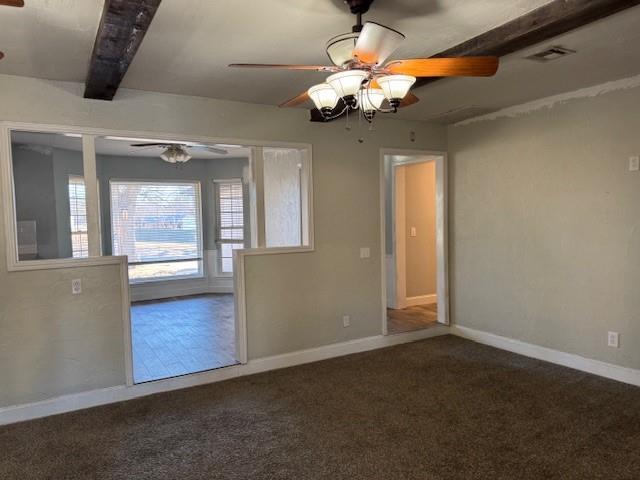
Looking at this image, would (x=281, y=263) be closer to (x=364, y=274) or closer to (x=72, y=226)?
(x=364, y=274)

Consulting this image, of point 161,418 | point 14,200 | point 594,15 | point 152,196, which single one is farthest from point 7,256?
point 152,196

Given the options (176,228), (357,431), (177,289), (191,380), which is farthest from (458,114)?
(177,289)

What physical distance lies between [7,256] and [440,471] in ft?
10.4

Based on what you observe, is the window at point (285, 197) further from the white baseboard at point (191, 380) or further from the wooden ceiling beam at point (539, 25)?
the wooden ceiling beam at point (539, 25)

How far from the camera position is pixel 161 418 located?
3.15 metres

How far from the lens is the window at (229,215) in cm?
796

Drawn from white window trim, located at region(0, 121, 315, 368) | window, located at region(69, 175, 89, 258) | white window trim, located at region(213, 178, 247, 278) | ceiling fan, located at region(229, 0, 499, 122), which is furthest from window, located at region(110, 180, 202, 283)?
ceiling fan, located at region(229, 0, 499, 122)

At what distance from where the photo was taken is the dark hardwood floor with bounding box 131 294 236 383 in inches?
159

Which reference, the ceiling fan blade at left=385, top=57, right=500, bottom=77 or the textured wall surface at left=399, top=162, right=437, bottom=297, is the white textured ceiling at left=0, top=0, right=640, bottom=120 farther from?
the textured wall surface at left=399, top=162, right=437, bottom=297

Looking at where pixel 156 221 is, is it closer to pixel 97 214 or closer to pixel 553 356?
pixel 97 214

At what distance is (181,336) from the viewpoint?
5.14 m

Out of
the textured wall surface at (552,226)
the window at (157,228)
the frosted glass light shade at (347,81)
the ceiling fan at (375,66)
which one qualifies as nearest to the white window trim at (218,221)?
the window at (157,228)

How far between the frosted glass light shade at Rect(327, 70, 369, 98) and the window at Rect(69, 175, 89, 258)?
230cm

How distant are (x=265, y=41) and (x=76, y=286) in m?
2.27
